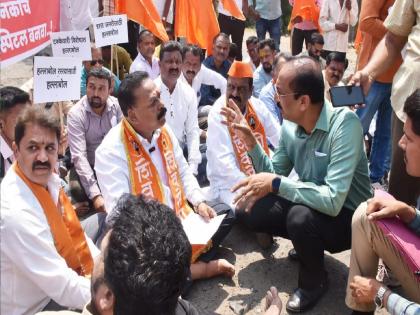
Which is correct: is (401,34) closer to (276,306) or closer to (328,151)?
(328,151)

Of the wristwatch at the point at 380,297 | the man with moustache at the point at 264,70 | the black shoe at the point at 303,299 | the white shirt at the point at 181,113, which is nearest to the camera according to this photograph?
the wristwatch at the point at 380,297

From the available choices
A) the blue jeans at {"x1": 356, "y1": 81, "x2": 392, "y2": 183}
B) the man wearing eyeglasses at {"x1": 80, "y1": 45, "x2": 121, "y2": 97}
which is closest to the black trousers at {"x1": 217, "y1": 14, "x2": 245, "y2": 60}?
the man wearing eyeglasses at {"x1": 80, "y1": 45, "x2": 121, "y2": 97}

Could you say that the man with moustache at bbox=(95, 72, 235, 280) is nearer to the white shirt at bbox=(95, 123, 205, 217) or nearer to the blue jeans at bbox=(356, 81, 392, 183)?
the white shirt at bbox=(95, 123, 205, 217)

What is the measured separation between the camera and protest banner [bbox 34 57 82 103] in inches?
140

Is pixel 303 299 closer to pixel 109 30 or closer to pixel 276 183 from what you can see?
pixel 276 183

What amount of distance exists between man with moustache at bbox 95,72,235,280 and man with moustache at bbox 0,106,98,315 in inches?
26.3

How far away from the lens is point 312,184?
2.86 meters

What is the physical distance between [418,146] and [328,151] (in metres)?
0.59

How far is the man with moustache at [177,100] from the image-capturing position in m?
4.74

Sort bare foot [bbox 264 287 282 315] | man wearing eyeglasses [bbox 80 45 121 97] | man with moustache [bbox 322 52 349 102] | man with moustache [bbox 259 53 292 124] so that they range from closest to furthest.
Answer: bare foot [bbox 264 287 282 315] → man with moustache [bbox 259 53 292 124] → man with moustache [bbox 322 52 349 102] → man wearing eyeglasses [bbox 80 45 121 97]

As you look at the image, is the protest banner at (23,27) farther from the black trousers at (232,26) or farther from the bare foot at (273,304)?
the black trousers at (232,26)

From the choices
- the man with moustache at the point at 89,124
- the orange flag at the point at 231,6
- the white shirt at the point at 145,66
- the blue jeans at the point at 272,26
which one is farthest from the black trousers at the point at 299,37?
the man with moustache at the point at 89,124

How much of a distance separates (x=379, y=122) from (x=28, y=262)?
3421 millimetres

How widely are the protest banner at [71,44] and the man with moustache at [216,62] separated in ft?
7.35
